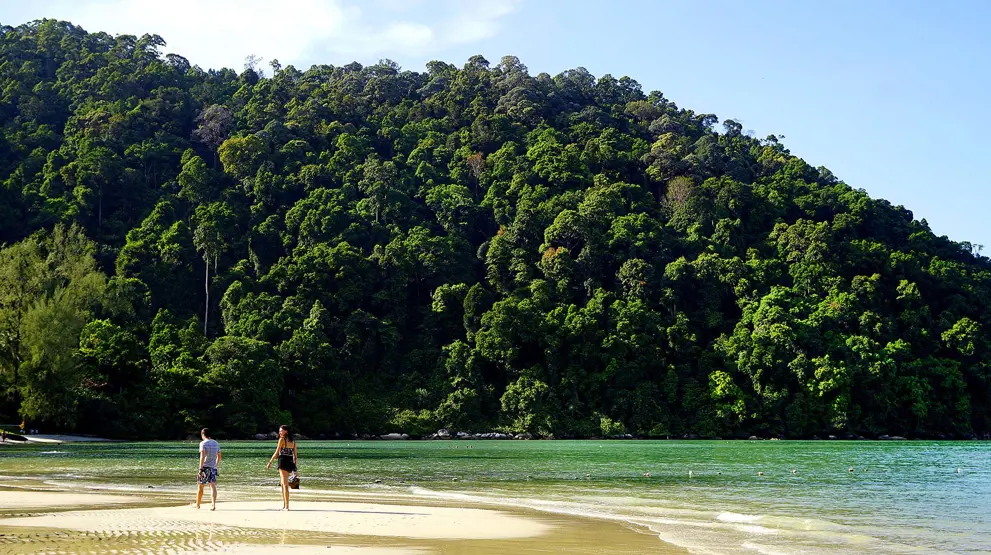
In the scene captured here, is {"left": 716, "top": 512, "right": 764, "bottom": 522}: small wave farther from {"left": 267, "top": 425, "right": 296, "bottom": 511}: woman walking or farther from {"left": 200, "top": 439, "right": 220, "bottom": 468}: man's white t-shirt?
{"left": 200, "top": 439, "right": 220, "bottom": 468}: man's white t-shirt

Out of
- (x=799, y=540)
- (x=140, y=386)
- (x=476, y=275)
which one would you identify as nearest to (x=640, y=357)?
(x=476, y=275)

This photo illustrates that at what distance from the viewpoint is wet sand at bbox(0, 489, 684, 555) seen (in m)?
13.8

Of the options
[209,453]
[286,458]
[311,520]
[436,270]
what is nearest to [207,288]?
[436,270]

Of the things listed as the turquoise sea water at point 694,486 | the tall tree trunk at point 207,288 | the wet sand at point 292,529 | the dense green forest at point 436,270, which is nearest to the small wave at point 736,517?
the turquoise sea water at point 694,486

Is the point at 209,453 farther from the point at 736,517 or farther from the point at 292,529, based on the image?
the point at 736,517

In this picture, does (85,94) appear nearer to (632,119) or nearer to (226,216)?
(226,216)

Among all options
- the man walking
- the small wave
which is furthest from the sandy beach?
the small wave

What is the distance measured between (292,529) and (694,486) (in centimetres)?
1618

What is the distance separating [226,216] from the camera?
104m

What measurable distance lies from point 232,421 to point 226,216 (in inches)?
1459

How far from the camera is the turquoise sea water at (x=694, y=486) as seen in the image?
1773 centimetres

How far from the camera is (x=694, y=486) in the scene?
94.3ft

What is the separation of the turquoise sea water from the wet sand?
1926 millimetres

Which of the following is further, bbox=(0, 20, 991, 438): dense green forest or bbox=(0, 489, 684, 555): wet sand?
bbox=(0, 20, 991, 438): dense green forest
